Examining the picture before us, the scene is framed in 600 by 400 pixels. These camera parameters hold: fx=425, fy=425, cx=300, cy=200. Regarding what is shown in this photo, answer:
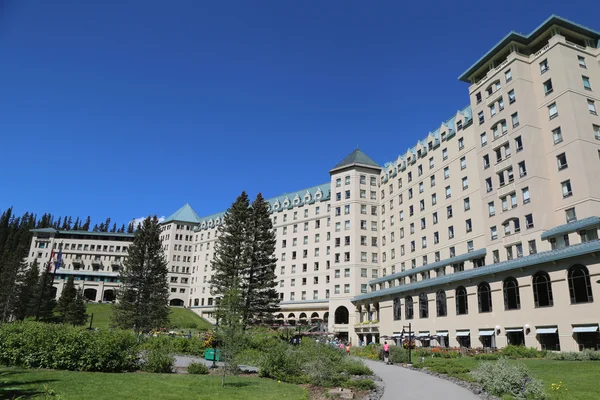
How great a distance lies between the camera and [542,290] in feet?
122

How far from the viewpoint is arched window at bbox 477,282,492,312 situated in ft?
142

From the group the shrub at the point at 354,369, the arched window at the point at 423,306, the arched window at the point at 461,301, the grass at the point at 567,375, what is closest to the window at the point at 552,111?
the arched window at the point at 461,301

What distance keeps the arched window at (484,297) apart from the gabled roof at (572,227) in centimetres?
750

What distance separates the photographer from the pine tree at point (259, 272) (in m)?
54.1

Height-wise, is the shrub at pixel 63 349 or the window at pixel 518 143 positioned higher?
the window at pixel 518 143

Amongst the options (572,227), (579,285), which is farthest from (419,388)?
(572,227)

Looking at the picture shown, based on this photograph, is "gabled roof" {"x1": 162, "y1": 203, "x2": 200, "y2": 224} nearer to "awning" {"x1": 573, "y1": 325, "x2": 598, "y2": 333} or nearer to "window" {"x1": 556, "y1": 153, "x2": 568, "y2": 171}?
"window" {"x1": 556, "y1": 153, "x2": 568, "y2": 171}

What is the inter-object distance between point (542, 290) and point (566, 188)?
11286 millimetres

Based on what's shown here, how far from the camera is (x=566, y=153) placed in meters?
42.2

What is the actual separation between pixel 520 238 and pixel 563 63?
61.4ft

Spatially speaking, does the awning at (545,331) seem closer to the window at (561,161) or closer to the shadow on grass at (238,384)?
the window at (561,161)

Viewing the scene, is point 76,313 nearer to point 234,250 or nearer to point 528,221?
point 234,250

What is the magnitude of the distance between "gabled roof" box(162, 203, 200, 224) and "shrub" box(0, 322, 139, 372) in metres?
105

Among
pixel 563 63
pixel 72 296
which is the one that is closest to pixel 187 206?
pixel 72 296
